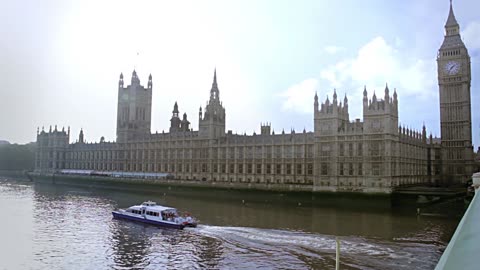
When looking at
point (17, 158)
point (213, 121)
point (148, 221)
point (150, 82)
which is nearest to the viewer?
point (148, 221)

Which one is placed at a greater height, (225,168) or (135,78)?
(135,78)

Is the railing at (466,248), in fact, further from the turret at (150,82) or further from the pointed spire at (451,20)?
the turret at (150,82)

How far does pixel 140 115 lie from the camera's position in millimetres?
135250

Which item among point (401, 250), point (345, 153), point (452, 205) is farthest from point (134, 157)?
point (401, 250)

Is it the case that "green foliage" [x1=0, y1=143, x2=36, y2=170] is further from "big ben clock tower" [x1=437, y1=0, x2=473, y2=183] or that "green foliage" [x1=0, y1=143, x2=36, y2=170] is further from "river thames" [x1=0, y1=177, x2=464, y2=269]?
"big ben clock tower" [x1=437, y1=0, x2=473, y2=183]

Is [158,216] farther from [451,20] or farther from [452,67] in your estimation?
[451,20]

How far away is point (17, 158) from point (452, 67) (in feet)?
494

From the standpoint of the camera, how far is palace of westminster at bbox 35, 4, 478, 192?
227ft

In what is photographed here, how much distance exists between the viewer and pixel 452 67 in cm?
8475

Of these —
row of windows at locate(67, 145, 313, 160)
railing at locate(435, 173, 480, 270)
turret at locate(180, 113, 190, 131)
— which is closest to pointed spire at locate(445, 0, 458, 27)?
row of windows at locate(67, 145, 313, 160)

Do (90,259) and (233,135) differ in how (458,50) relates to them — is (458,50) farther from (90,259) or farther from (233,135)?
(90,259)

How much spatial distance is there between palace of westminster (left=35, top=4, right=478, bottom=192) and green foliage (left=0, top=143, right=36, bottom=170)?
2287 inches

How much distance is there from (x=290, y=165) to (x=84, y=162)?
76.9 m

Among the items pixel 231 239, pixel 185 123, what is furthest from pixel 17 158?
pixel 231 239
